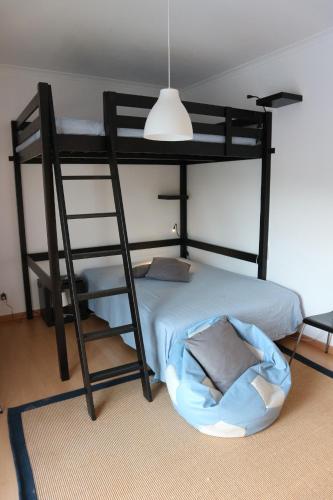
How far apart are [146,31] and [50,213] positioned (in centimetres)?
163

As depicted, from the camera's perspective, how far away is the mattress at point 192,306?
2689 mm

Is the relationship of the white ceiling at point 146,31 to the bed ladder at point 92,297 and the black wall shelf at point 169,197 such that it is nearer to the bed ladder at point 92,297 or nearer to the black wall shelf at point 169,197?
the bed ladder at point 92,297

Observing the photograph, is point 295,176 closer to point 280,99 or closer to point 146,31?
point 280,99

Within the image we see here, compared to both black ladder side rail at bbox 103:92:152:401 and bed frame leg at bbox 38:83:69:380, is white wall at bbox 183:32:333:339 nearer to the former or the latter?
black ladder side rail at bbox 103:92:152:401

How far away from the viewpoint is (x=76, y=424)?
88.4 inches

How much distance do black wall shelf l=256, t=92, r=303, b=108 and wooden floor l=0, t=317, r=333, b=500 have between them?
2.17 metres

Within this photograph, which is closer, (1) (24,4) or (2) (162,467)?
(2) (162,467)

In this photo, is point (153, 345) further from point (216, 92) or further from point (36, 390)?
point (216, 92)

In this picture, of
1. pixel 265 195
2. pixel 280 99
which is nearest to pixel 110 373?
pixel 265 195

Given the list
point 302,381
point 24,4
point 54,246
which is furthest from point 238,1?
point 302,381

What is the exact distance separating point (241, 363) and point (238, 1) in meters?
Result: 2.38

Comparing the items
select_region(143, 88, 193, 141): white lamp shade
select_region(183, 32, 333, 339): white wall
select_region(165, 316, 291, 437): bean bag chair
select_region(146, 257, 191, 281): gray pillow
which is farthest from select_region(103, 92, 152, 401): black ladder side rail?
select_region(183, 32, 333, 339): white wall

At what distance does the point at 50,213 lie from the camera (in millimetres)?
2543

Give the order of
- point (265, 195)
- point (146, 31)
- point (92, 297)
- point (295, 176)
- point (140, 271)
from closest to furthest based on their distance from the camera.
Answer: point (92, 297), point (146, 31), point (295, 176), point (265, 195), point (140, 271)
